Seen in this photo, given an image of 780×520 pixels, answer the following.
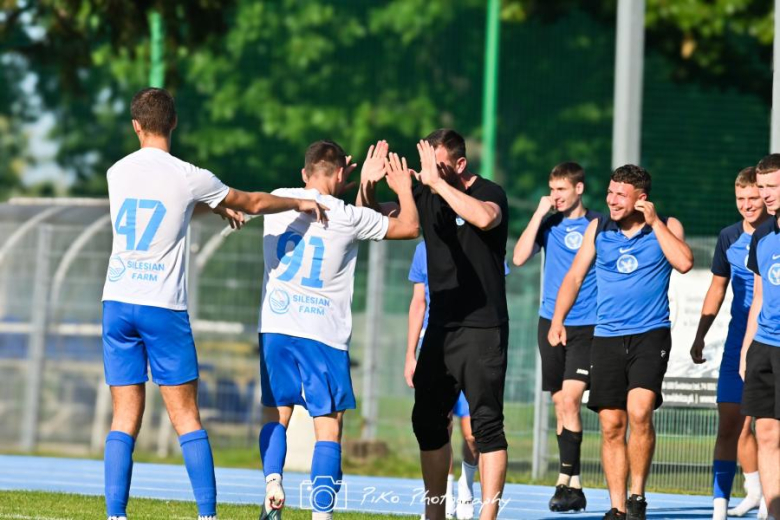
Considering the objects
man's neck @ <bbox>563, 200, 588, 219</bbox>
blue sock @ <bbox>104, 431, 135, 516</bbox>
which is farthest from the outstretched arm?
man's neck @ <bbox>563, 200, 588, 219</bbox>

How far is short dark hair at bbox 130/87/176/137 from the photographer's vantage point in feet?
25.1

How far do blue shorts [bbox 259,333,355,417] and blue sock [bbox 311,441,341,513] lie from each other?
19cm

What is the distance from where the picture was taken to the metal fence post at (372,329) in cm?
1526

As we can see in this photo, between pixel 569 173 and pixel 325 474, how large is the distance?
3.71 meters

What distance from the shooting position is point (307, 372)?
799 centimetres

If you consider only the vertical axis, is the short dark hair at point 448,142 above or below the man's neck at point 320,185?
A: above

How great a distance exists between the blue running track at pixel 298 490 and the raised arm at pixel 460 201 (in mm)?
2906

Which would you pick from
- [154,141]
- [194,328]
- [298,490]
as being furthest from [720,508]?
[194,328]

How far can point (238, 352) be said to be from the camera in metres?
16.4

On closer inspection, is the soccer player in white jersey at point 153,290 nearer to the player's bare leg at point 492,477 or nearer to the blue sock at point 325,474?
the blue sock at point 325,474

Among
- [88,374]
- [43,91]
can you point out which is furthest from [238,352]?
[43,91]

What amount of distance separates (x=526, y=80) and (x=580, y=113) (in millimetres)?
1348

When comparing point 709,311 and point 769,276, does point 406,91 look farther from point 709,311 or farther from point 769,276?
point 769,276

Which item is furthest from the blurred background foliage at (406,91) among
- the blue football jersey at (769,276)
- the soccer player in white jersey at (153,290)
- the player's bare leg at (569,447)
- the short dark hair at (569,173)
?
the soccer player in white jersey at (153,290)
